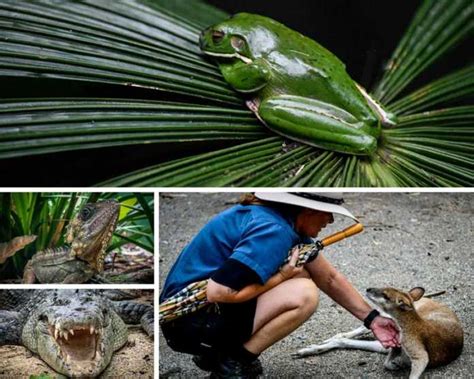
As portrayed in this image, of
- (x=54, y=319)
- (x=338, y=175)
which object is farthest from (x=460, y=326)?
(x=54, y=319)

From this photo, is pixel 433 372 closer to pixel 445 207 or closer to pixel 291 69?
pixel 445 207

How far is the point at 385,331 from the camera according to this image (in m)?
2.54

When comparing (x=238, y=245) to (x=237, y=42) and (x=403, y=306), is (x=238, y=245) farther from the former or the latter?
(x=237, y=42)

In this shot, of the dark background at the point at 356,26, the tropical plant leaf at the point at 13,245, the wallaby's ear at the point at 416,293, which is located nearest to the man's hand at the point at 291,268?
the wallaby's ear at the point at 416,293

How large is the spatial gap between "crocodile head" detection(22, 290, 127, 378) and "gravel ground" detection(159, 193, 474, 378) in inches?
6.2

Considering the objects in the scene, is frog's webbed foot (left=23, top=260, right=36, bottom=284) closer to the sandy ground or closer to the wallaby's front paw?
the sandy ground

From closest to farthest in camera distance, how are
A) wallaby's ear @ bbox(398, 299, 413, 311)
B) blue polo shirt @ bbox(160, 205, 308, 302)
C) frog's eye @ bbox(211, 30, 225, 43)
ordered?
blue polo shirt @ bbox(160, 205, 308, 302) → wallaby's ear @ bbox(398, 299, 413, 311) → frog's eye @ bbox(211, 30, 225, 43)

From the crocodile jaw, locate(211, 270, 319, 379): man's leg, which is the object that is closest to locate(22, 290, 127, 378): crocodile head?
the crocodile jaw

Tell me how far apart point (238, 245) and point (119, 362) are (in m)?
0.48

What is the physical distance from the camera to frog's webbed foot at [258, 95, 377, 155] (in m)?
2.60

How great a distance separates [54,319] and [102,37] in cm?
89

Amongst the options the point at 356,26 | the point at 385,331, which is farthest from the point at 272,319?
the point at 356,26

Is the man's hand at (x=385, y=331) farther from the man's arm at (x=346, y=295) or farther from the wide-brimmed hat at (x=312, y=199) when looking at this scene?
the wide-brimmed hat at (x=312, y=199)

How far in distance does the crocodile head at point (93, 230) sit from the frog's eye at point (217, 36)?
0.64m
